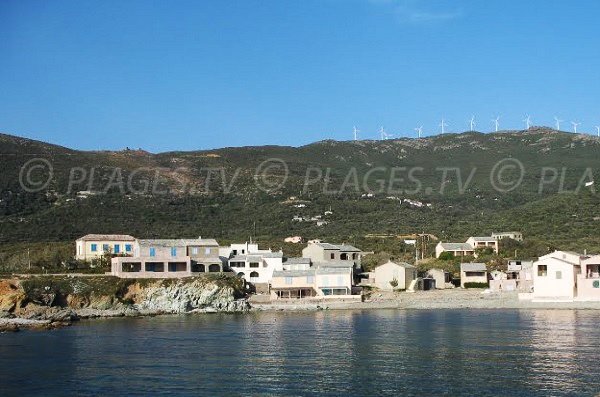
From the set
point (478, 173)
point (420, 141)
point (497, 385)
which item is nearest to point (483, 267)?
point (497, 385)

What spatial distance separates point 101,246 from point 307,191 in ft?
154

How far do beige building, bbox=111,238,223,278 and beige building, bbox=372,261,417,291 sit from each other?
1336cm

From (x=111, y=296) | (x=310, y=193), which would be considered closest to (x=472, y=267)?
(x=111, y=296)

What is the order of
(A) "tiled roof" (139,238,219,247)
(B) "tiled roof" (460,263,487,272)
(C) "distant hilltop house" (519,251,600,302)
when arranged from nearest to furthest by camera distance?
(C) "distant hilltop house" (519,251,600,302), (A) "tiled roof" (139,238,219,247), (B) "tiled roof" (460,263,487,272)

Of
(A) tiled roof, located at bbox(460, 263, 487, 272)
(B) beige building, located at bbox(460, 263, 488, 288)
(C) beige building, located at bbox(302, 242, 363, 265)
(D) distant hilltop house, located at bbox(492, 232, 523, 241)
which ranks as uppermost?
(D) distant hilltop house, located at bbox(492, 232, 523, 241)

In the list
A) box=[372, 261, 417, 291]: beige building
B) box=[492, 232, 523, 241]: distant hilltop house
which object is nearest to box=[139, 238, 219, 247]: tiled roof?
box=[372, 261, 417, 291]: beige building

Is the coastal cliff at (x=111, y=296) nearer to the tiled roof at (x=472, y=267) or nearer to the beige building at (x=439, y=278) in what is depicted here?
the beige building at (x=439, y=278)

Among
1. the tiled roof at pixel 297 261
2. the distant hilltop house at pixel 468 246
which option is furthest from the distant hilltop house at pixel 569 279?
the tiled roof at pixel 297 261

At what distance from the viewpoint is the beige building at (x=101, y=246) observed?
238ft

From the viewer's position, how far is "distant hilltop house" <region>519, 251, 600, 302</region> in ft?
200

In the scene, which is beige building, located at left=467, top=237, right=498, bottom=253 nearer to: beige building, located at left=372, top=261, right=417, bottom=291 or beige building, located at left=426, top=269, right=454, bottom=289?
beige building, located at left=426, top=269, right=454, bottom=289

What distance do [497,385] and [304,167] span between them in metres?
104

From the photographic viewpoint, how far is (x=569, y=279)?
201 ft

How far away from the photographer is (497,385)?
29.3 metres
